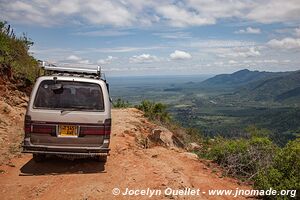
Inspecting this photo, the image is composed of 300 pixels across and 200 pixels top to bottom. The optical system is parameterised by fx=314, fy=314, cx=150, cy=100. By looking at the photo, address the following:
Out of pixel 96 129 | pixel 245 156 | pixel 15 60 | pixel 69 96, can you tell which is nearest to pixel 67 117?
pixel 69 96

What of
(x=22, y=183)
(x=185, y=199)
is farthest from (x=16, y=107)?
(x=185, y=199)

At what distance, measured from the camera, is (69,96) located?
25.0ft

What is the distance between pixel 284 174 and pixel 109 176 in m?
4.00

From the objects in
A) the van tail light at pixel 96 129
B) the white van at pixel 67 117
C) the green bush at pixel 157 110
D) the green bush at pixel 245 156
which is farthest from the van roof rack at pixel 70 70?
the green bush at pixel 157 110

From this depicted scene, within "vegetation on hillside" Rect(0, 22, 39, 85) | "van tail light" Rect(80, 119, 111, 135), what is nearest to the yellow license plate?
"van tail light" Rect(80, 119, 111, 135)

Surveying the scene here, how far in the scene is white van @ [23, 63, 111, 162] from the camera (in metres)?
7.33

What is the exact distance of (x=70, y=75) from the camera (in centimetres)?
809

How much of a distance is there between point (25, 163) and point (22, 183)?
5.90ft

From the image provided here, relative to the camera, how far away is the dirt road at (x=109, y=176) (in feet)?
21.4

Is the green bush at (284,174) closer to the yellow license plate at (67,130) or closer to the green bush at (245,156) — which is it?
the green bush at (245,156)

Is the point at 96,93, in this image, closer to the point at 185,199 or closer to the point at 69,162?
the point at 69,162

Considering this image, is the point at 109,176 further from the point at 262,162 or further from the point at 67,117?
the point at 262,162

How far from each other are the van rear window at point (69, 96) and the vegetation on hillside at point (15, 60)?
836cm

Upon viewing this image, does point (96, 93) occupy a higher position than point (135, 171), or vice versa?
point (96, 93)
